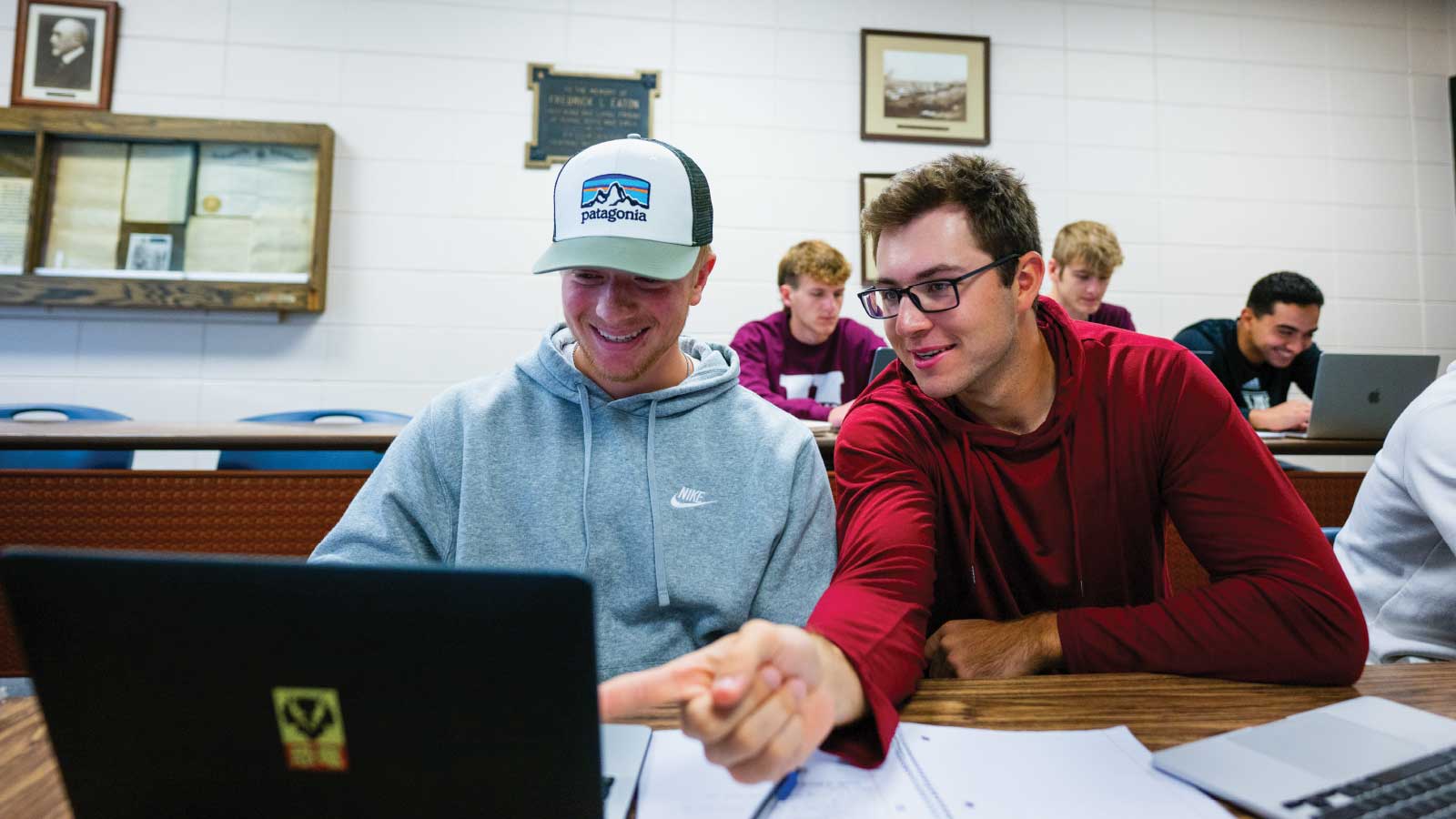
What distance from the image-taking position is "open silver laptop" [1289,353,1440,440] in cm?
233

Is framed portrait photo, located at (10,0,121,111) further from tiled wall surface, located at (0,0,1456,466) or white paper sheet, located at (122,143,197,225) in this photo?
white paper sheet, located at (122,143,197,225)

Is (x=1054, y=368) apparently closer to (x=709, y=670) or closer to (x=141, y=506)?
(x=709, y=670)

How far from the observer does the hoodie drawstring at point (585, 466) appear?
3.39 ft

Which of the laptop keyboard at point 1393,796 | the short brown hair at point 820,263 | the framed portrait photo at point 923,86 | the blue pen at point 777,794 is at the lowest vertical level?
the blue pen at point 777,794

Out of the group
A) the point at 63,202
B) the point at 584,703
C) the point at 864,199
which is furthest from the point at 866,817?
the point at 63,202

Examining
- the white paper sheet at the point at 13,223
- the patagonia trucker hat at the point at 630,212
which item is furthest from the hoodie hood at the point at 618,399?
the white paper sheet at the point at 13,223

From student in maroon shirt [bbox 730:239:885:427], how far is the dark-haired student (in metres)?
1.30

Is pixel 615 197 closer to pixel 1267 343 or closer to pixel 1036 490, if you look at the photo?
pixel 1036 490

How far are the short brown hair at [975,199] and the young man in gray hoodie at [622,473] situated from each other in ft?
0.96

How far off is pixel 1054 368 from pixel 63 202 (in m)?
3.76

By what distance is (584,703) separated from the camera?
42 centimetres

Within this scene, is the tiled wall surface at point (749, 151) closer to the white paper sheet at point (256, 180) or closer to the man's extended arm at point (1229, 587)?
the white paper sheet at point (256, 180)

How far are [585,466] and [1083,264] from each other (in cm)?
256

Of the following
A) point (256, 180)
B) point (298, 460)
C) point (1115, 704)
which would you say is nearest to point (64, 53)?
point (256, 180)
